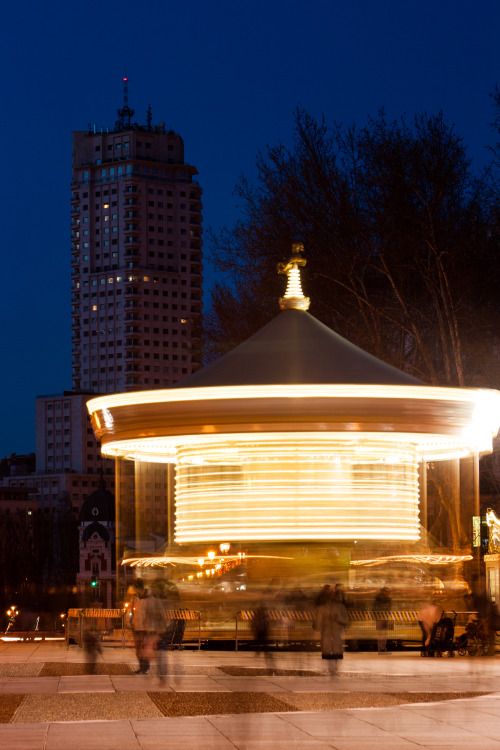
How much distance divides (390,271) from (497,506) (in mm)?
39440

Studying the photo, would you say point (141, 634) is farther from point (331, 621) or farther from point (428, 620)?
point (428, 620)

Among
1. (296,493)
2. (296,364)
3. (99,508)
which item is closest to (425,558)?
(296,493)

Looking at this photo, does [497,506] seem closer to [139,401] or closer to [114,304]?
[139,401]

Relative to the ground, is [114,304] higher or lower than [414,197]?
higher

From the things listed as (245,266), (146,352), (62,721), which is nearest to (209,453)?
(62,721)

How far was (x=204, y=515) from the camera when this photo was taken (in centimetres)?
1964

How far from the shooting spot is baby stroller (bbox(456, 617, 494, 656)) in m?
25.3

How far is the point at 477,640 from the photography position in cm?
2552

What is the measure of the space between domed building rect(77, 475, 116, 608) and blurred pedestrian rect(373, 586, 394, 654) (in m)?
130

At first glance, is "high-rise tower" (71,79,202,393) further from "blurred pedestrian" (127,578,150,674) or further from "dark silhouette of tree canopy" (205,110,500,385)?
"blurred pedestrian" (127,578,150,674)

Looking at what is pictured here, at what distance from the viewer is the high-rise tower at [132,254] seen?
194500mm

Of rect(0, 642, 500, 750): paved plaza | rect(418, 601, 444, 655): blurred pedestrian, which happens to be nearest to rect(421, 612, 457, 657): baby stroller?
rect(418, 601, 444, 655): blurred pedestrian

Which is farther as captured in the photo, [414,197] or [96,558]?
[96,558]

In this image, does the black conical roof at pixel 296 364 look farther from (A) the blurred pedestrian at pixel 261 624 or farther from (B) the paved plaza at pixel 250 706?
(A) the blurred pedestrian at pixel 261 624
